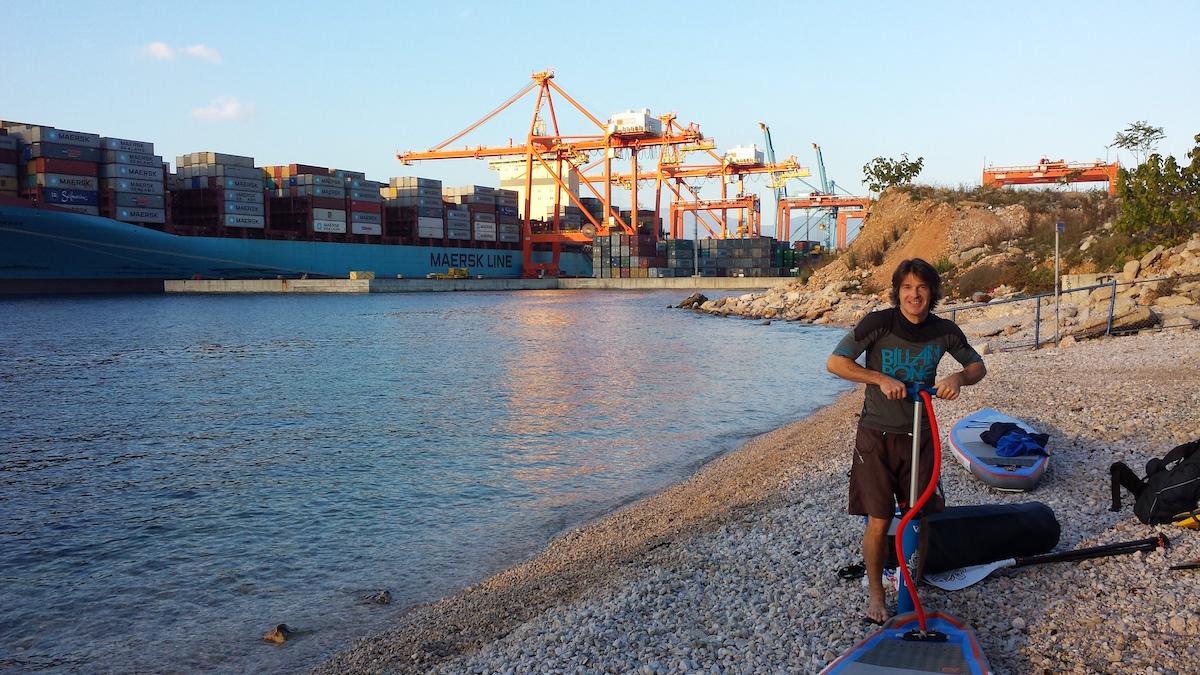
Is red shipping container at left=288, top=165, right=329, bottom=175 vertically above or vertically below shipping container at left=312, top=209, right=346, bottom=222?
above

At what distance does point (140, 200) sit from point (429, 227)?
86.9 feet

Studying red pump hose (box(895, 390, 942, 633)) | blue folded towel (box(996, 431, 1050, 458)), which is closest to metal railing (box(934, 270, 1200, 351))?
blue folded towel (box(996, 431, 1050, 458))

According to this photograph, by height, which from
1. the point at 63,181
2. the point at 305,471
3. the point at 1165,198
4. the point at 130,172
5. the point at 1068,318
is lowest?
the point at 305,471

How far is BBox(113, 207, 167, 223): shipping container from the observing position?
55.0m

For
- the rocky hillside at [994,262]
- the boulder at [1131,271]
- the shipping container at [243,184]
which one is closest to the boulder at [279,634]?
the rocky hillside at [994,262]

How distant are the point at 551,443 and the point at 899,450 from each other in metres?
8.24

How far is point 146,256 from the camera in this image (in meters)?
58.8

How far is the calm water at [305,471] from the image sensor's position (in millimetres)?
5844

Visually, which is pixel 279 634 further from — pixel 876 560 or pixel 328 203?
pixel 328 203

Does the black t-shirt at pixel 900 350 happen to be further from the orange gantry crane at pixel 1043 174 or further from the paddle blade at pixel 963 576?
the orange gantry crane at pixel 1043 174

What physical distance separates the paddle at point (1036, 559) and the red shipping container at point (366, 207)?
71.0 metres

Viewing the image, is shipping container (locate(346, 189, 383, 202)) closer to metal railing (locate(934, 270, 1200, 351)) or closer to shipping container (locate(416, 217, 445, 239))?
shipping container (locate(416, 217, 445, 239))

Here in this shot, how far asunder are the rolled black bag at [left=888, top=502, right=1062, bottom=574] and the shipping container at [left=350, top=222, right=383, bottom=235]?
71.0m

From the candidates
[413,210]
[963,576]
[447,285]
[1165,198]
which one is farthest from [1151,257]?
[413,210]
